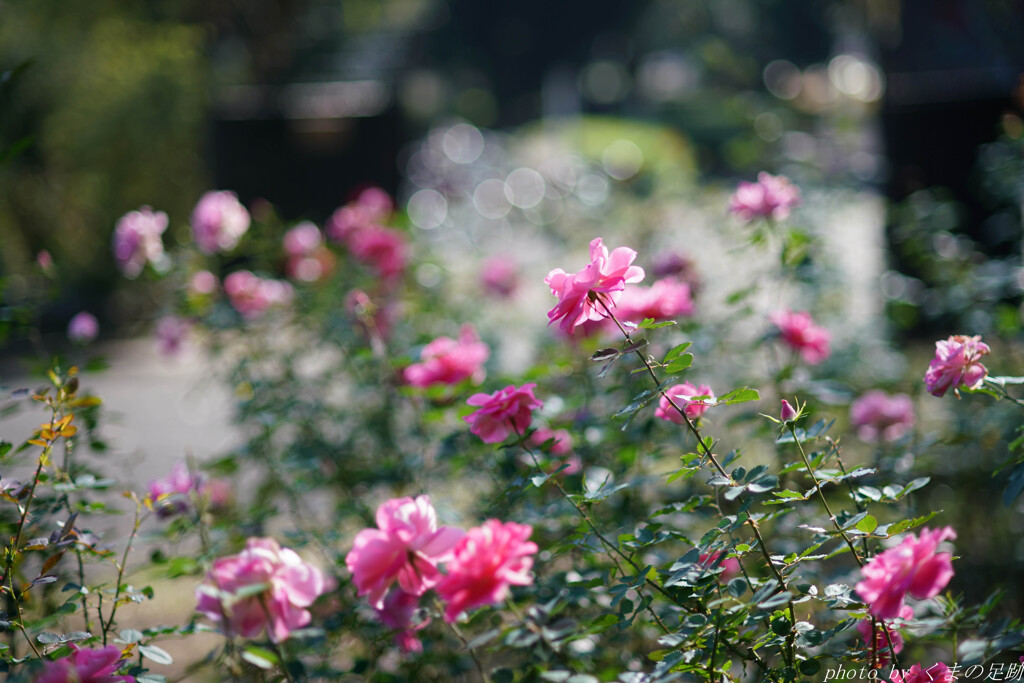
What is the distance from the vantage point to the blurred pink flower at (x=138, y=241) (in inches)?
90.0

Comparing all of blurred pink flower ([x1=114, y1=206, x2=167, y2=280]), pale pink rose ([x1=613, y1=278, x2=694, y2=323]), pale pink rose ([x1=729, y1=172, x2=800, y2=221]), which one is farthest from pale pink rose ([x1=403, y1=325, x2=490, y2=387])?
blurred pink flower ([x1=114, y1=206, x2=167, y2=280])

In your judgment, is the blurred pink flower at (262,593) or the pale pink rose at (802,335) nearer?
the blurred pink flower at (262,593)

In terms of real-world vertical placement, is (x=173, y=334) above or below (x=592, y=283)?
below

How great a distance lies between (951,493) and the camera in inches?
105

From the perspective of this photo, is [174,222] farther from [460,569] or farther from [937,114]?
[460,569]

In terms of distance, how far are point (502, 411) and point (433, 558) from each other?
269 millimetres

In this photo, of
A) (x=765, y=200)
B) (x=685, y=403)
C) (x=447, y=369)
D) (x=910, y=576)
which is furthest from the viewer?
(x=765, y=200)

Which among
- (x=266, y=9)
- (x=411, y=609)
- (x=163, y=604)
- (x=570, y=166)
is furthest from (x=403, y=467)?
(x=266, y=9)

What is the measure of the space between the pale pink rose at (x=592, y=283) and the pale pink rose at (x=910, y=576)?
465 millimetres

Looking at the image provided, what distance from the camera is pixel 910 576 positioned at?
0.93 meters

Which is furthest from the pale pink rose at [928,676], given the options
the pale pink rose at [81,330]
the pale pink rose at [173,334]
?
the pale pink rose at [173,334]

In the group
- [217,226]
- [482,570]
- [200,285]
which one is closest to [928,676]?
[482,570]

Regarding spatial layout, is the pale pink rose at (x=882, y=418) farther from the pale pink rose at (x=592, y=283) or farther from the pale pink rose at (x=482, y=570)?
the pale pink rose at (x=482, y=570)

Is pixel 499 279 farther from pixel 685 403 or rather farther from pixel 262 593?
pixel 262 593
